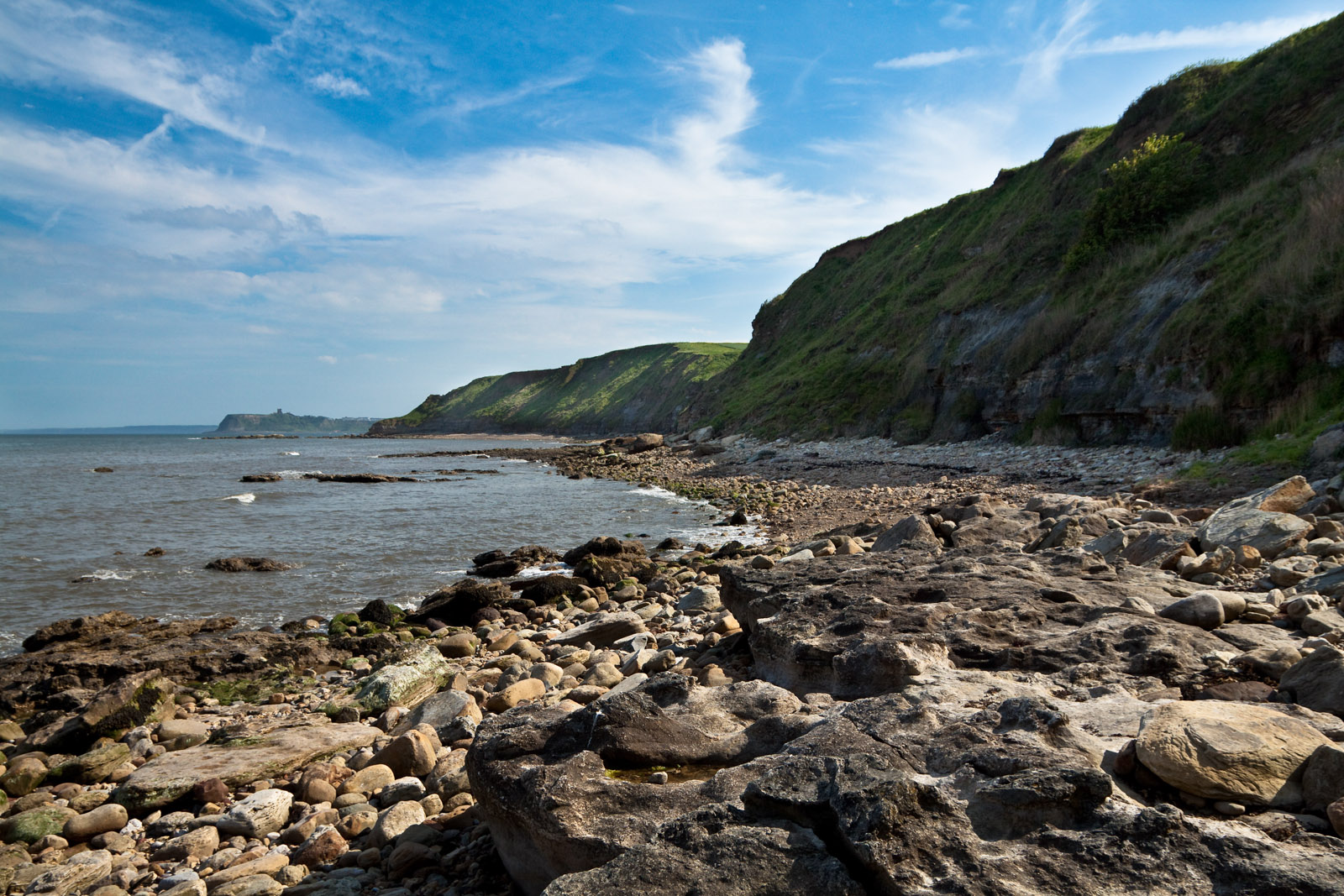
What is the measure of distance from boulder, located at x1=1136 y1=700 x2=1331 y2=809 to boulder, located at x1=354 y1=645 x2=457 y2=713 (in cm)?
592

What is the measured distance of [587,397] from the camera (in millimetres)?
114938

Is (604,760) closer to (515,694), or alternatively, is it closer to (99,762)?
(515,694)

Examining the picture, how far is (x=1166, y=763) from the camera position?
2527 mm

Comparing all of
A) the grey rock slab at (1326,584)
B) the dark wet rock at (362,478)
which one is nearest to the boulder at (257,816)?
the grey rock slab at (1326,584)

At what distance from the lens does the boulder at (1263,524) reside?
6441 millimetres

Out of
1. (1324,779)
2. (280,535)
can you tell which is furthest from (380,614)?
(280,535)

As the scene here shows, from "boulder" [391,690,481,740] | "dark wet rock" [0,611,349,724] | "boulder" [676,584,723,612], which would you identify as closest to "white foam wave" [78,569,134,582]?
"dark wet rock" [0,611,349,724]

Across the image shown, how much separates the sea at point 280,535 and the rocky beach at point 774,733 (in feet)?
6.75

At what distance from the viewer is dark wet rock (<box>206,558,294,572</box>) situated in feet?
45.9

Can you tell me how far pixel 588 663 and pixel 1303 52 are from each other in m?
34.0

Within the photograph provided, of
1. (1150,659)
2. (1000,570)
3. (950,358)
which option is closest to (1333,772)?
(1150,659)

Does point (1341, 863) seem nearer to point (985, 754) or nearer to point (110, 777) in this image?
point (985, 754)

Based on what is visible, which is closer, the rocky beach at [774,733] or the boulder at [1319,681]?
the rocky beach at [774,733]

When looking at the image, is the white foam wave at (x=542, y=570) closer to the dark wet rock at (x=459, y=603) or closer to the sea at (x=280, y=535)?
the sea at (x=280, y=535)
